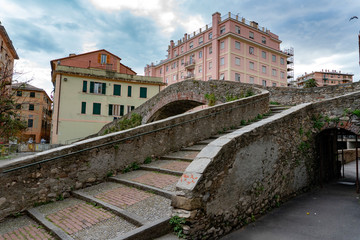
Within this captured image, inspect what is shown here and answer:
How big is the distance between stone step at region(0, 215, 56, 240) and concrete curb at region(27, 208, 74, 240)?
39 mm

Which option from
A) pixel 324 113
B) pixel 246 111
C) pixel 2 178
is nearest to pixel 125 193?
pixel 2 178

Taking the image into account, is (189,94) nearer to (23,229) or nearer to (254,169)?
(254,169)

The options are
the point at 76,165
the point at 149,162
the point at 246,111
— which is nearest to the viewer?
the point at 76,165

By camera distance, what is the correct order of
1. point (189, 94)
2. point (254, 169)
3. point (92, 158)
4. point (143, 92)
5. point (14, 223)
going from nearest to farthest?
1. point (14, 223)
2. point (254, 169)
3. point (92, 158)
4. point (189, 94)
5. point (143, 92)

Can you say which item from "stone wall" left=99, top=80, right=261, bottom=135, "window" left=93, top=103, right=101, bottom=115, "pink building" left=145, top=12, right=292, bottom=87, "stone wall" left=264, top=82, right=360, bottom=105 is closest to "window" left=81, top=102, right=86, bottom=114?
"window" left=93, top=103, right=101, bottom=115

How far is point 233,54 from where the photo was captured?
28297 mm

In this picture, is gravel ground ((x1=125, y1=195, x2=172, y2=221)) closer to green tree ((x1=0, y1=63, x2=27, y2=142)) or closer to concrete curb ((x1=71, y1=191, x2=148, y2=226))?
concrete curb ((x1=71, y1=191, x2=148, y2=226))

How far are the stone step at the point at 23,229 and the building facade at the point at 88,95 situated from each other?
21.9 m

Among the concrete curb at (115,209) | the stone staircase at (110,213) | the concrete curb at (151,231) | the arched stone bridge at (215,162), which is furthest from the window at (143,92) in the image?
the concrete curb at (151,231)

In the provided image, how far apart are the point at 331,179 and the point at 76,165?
335 inches

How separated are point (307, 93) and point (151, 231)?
376 inches

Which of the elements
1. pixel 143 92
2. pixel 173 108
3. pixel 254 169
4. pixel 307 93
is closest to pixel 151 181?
pixel 254 169

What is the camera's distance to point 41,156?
4.02 meters

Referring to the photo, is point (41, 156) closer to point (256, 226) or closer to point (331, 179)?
point (256, 226)
